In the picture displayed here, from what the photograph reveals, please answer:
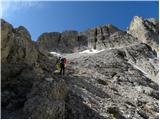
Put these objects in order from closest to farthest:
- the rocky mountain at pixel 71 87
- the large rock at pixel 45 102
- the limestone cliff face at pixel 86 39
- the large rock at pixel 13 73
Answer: the large rock at pixel 45 102 < the rocky mountain at pixel 71 87 < the large rock at pixel 13 73 < the limestone cliff face at pixel 86 39

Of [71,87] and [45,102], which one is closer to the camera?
[45,102]

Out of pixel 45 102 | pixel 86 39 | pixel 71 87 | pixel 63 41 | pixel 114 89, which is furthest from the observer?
pixel 86 39

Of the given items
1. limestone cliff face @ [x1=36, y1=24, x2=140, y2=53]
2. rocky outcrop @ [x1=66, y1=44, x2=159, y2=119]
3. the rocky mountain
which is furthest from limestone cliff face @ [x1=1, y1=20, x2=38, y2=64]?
limestone cliff face @ [x1=36, y1=24, x2=140, y2=53]

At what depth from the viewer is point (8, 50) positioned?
1298 inches

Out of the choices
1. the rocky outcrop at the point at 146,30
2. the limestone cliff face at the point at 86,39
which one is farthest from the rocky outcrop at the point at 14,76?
the rocky outcrop at the point at 146,30

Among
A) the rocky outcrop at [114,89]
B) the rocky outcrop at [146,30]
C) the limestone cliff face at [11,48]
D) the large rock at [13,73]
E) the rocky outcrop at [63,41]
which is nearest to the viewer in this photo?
the large rock at [13,73]

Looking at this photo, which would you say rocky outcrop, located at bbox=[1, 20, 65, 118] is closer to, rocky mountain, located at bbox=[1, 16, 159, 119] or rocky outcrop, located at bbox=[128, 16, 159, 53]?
rocky mountain, located at bbox=[1, 16, 159, 119]

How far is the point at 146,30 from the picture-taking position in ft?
320

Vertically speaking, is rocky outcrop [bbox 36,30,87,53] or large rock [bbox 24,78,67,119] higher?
rocky outcrop [bbox 36,30,87,53]

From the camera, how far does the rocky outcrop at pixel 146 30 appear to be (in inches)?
3647

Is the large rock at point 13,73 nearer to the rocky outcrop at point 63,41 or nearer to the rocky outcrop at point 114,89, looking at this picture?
the rocky outcrop at point 114,89

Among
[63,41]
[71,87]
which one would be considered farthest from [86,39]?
[71,87]

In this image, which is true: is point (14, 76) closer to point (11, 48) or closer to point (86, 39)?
point (11, 48)

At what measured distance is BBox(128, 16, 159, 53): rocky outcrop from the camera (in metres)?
92.6
